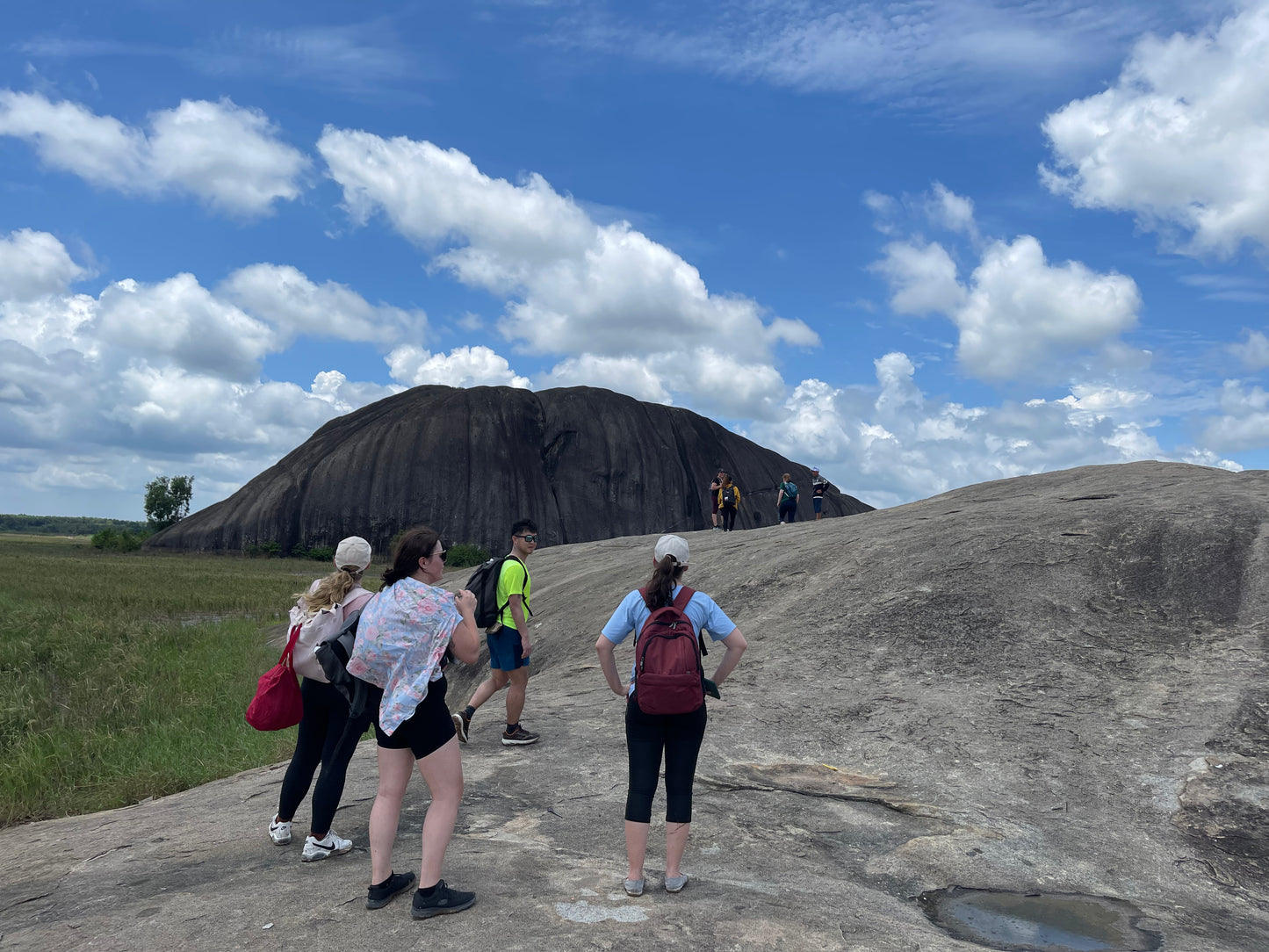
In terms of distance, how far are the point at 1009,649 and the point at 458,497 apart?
194 feet

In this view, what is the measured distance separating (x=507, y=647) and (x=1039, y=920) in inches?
160

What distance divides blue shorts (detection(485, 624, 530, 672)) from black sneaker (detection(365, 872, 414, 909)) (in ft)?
8.85

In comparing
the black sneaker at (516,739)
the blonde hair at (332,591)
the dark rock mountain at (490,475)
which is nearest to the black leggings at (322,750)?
the blonde hair at (332,591)

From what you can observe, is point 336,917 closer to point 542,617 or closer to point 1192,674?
point 1192,674

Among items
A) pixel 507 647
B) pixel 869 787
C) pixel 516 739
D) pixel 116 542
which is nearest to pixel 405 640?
pixel 507 647

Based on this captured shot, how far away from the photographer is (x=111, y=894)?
4.54 m

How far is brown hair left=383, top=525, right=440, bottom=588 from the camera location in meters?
4.30

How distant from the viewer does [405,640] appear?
166 inches

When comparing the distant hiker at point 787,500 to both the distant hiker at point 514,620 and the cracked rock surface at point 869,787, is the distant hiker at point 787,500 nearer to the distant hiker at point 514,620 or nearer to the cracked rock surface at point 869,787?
the cracked rock surface at point 869,787

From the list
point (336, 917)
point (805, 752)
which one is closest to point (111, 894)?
point (336, 917)

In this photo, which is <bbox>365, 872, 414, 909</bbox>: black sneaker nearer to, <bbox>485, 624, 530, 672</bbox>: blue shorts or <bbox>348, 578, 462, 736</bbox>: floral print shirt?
<bbox>348, 578, 462, 736</bbox>: floral print shirt

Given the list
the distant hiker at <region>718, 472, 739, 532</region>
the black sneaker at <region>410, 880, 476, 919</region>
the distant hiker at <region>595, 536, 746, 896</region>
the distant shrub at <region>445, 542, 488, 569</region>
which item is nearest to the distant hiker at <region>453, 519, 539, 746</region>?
the distant hiker at <region>595, 536, 746, 896</region>

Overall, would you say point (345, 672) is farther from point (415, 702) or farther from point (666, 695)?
point (666, 695)

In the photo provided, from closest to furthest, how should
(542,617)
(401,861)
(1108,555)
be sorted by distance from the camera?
(401,861), (1108,555), (542,617)
